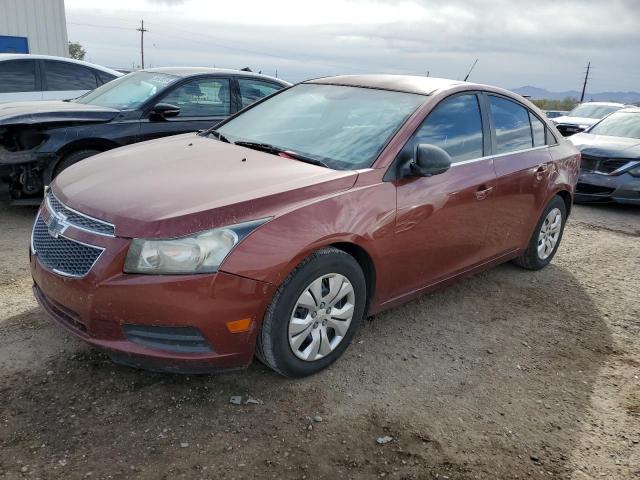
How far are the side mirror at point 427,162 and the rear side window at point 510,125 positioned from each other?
40.1 inches

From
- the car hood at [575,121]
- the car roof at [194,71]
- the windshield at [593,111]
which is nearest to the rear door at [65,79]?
the car roof at [194,71]

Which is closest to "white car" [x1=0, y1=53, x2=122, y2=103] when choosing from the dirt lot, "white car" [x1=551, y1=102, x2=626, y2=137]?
the dirt lot

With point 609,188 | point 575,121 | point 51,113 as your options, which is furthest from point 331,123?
point 575,121

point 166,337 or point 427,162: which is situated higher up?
point 427,162

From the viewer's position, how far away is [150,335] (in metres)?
2.54

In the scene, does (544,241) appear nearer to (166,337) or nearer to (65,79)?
(166,337)

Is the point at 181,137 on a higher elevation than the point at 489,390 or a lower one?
higher

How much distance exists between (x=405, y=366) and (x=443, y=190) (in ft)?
3.71

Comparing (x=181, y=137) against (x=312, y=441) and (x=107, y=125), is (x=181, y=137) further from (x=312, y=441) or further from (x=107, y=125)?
(x=312, y=441)

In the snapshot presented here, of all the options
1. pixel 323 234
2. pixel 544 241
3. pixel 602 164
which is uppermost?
pixel 323 234

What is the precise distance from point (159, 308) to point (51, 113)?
3839 mm

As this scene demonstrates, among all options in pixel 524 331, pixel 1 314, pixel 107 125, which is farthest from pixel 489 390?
pixel 107 125

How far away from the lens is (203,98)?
629 cm

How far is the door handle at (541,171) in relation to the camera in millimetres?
4431
